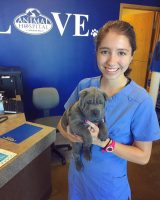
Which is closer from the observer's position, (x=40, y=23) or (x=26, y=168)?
(x=26, y=168)

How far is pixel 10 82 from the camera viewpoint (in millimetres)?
2469

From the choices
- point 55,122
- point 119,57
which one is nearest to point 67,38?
A: point 55,122

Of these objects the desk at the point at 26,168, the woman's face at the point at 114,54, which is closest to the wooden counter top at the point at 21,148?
the desk at the point at 26,168

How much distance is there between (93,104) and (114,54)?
0.27 metres

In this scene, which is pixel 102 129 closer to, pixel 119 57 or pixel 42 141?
pixel 119 57

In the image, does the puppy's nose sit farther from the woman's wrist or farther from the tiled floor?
the tiled floor

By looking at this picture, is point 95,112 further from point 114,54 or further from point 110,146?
point 114,54

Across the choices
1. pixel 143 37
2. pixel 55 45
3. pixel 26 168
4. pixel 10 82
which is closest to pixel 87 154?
pixel 26 168

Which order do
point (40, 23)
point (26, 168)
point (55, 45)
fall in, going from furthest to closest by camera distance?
point (55, 45) → point (40, 23) → point (26, 168)

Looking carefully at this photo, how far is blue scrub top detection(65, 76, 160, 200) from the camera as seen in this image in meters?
0.94

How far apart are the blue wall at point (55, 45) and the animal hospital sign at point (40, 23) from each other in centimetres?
2

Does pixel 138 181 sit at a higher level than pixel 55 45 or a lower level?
lower

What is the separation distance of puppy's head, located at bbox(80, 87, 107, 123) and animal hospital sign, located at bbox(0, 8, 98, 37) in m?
2.38

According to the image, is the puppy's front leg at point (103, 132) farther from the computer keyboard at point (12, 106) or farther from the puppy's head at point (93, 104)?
the computer keyboard at point (12, 106)
